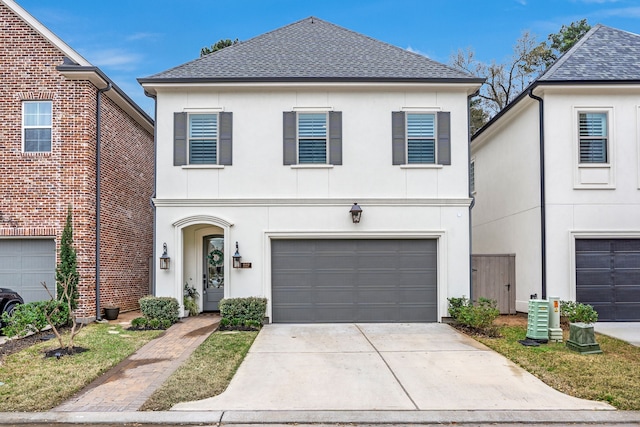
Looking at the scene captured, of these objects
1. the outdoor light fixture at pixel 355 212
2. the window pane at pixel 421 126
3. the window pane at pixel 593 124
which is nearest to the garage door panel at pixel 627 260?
the window pane at pixel 593 124

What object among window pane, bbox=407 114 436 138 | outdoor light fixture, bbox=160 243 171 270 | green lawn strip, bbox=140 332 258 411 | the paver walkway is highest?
window pane, bbox=407 114 436 138

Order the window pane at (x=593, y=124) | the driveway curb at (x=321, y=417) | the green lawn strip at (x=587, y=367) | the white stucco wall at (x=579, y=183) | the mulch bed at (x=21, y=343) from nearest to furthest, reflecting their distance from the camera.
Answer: the driveway curb at (x=321, y=417) → the green lawn strip at (x=587, y=367) → the mulch bed at (x=21, y=343) → the white stucco wall at (x=579, y=183) → the window pane at (x=593, y=124)

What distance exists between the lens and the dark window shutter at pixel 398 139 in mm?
12703

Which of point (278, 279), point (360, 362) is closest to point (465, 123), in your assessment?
point (278, 279)

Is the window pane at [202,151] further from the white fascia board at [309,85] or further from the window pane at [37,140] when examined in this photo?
the window pane at [37,140]

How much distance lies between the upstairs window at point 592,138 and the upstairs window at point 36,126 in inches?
516

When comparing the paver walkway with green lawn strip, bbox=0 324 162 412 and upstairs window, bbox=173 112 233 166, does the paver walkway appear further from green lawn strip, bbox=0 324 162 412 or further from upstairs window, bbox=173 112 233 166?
upstairs window, bbox=173 112 233 166

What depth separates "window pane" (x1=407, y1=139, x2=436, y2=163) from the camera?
41.9ft

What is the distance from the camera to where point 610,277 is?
1266cm

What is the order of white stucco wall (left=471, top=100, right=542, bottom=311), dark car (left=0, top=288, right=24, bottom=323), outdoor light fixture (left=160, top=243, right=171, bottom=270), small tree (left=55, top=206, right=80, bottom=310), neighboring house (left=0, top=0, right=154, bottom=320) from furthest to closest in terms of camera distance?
white stucco wall (left=471, top=100, right=542, bottom=311)
outdoor light fixture (left=160, top=243, right=171, bottom=270)
neighboring house (left=0, top=0, right=154, bottom=320)
small tree (left=55, top=206, right=80, bottom=310)
dark car (left=0, top=288, right=24, bottom=323)

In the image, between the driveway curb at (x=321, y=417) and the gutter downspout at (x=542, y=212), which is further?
the gutter downspout at (x=542, y=212)

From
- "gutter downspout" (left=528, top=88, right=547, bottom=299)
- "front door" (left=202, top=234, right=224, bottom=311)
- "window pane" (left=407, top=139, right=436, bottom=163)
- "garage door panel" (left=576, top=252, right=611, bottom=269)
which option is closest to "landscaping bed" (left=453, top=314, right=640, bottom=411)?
"gutter downspout" (left=528, top=88, right=547, bottom=299)

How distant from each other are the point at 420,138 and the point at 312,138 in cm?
268

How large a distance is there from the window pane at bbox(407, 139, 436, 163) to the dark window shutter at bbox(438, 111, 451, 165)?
0.56 ft
